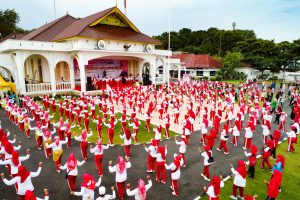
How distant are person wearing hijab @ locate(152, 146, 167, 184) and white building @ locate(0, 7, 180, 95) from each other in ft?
62.9

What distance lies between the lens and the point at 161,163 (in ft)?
27.2

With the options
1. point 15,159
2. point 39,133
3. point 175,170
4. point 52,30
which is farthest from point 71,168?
point 52,30

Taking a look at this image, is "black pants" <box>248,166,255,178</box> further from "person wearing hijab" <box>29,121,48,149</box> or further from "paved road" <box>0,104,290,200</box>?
"person wearing hijab" <box>29,121,48,149</box>

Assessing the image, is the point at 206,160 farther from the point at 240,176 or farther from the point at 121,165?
the point at 121,165

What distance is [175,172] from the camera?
750 centimetres

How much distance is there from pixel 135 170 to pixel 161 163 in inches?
63.9

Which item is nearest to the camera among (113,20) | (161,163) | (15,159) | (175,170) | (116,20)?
(15,159)

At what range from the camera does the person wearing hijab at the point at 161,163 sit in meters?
8.28

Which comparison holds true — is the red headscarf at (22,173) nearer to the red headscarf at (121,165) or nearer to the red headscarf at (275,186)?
the red headscarf at (121,165)

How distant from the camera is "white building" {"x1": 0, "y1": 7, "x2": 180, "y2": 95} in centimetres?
2395

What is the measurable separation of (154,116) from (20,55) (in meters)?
15.2

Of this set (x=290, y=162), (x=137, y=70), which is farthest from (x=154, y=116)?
(x=137, y=70)

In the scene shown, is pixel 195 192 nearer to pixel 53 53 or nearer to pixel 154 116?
pixel 154 116

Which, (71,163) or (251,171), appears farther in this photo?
(251,171)
